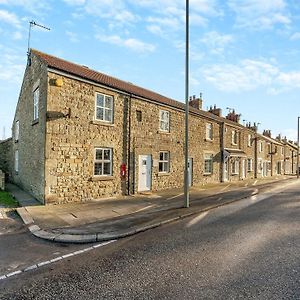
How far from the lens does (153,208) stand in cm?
1167

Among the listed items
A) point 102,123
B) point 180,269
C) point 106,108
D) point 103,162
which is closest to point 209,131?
point 106,108

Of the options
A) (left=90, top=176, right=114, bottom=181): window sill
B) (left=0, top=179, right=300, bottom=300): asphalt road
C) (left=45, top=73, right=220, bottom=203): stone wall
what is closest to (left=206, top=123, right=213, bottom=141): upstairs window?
(left=45, top=73, right=220, bottom=203): stone wall

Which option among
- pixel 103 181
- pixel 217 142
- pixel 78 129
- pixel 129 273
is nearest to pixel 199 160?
pixel 217 142

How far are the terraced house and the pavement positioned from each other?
114 cm

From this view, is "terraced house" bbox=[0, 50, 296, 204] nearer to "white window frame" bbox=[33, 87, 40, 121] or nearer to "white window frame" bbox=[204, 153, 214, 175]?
"white window frame" bbox=[33, 87, 40, 121]

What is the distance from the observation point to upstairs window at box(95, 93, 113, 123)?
1434 cm

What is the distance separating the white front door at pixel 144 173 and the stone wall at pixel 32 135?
5941mm

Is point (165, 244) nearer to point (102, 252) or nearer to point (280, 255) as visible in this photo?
point (102, 252)

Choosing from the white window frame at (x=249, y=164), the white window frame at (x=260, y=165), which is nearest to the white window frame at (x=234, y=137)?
the white window frame at (x=249, y=164)

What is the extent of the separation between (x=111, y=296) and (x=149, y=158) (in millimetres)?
13166

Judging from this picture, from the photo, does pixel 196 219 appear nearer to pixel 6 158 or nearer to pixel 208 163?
pixel 208 163

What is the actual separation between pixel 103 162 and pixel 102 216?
4.85 meters

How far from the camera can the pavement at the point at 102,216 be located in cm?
770

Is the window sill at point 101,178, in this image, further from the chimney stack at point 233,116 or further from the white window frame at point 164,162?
the chimney stack at point 233,116
